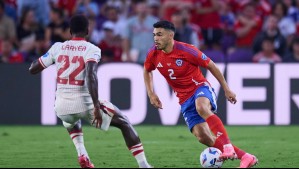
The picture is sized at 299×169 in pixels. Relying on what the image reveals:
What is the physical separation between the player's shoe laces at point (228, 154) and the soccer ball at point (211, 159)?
141mm

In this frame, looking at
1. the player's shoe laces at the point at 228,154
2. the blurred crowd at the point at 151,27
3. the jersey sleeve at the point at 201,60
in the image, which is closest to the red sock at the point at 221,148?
the player's shoe laces at the point at 228,154

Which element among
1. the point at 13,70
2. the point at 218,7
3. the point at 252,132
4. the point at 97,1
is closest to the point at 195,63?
the point at 252,132

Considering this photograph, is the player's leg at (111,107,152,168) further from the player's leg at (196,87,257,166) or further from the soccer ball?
the player's leg at (196,87,257,166)

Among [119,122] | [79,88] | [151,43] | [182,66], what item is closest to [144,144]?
[182,66]

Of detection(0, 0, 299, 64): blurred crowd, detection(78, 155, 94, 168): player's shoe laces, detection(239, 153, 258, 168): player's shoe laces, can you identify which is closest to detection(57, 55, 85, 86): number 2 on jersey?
detection(78, 155, 94, 168): player's shoe laces

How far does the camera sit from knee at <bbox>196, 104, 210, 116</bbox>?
1010cm

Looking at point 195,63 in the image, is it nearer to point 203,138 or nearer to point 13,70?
point 203,138

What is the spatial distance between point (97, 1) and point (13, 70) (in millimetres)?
5295

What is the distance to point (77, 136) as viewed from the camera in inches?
407

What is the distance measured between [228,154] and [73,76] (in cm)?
195

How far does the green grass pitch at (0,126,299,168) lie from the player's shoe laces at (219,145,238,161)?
0.75 m

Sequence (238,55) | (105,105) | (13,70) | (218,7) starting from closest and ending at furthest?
(105,105) < (13,70) < (238,55) < (218,7)

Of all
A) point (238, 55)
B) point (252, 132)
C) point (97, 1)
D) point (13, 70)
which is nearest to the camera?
point (252, 132)

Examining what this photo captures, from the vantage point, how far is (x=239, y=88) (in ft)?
54.0
